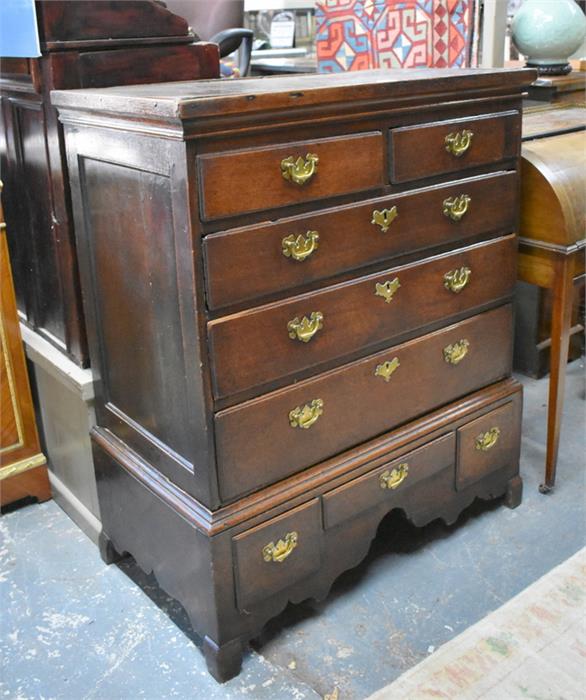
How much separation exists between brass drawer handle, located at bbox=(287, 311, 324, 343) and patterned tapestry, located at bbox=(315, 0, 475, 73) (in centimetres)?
111

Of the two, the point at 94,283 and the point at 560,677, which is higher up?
the point at 94,283

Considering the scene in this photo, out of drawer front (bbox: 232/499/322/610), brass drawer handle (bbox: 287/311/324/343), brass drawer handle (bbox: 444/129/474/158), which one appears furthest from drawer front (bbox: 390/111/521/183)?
drawer front (bbox: 232/499/322/610)

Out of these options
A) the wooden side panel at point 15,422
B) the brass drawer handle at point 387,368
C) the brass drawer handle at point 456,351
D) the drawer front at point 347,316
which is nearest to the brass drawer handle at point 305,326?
the drawer front at point 347,316

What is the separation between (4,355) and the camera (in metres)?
2.14

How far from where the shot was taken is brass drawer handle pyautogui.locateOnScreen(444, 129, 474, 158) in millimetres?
1755

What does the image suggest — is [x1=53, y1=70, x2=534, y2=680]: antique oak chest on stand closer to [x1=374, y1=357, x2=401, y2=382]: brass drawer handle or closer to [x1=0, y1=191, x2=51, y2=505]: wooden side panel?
[x1=374, y1=357, x2=401, y2=382]: brass drawer handle

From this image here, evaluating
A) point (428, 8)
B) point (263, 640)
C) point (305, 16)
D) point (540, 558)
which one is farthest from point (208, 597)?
point (305, 16)

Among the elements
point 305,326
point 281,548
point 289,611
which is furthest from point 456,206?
point 289,611

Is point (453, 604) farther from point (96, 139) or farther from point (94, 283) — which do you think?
point (96, 139)

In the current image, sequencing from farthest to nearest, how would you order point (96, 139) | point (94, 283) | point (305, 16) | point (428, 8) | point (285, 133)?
point (305, 16) → point (428, 8) → point (94, 283) → point (96, 139) → point (285, 133)

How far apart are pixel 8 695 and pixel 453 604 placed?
3.17ft

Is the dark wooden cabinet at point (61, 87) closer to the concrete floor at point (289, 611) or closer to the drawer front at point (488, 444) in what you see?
the concrete floor at point (289, 611)

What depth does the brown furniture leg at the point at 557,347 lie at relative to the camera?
2.06 meters

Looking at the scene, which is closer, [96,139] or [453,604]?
[96,139]
